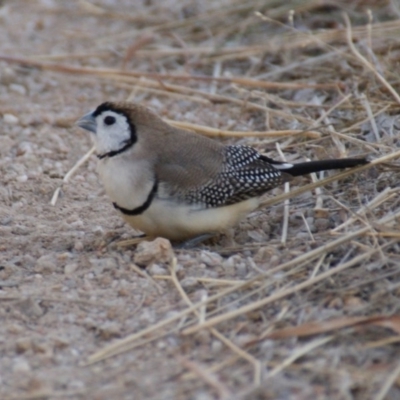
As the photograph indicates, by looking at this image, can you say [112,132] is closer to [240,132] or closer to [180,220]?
[180,220]

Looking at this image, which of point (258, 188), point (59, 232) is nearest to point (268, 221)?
point (258, 188)

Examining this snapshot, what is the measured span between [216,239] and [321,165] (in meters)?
0.72

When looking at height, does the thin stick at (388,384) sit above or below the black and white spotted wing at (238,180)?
below

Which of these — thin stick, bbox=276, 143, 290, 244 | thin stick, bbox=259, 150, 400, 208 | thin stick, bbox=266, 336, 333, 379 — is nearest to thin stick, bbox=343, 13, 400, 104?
thin stick, bbox=259, 150, 400, 208

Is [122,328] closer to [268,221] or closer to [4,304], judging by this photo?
[4,304]

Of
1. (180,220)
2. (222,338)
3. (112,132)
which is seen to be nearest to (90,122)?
(112,132)

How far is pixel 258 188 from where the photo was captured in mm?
4949

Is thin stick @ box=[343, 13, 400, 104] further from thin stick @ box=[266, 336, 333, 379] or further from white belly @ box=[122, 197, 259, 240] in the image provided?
thin stick @ box=[266, 336, 333, 379]

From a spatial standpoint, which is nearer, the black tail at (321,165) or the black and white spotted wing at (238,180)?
the black and white spotted wing at (238,180)

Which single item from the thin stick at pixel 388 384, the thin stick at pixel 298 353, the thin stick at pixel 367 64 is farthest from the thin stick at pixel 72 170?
the thin stick at pixel 388 384

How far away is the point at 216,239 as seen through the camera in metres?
4.99

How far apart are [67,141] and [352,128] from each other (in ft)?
6.69

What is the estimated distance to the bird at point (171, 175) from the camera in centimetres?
Result: 462

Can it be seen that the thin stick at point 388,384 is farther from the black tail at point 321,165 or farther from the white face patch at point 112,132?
the white face patch at point 112,132
